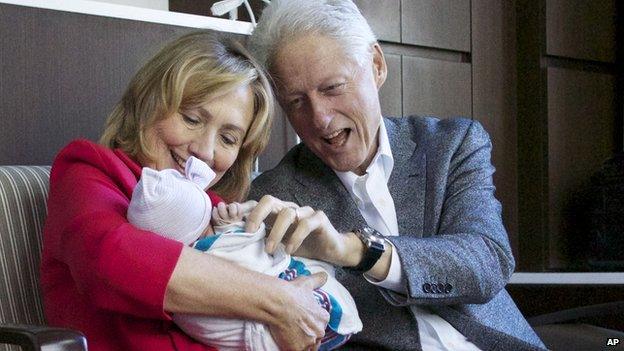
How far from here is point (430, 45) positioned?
12.1ft

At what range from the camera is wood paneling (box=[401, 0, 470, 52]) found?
360 centimetres

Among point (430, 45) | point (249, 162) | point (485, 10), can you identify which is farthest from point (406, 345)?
point (485, 10)

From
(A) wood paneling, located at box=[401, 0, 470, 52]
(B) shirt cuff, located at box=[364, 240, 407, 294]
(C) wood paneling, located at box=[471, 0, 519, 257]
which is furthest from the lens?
(C) wood paneling, located at box=[471, 0, 519, 257]

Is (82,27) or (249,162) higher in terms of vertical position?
(82,27)

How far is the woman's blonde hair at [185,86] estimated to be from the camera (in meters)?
1.54

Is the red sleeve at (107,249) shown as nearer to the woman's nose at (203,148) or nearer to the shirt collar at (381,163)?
the woman's nose at (203,148)

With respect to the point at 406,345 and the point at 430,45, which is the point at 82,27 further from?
the point at 430,45

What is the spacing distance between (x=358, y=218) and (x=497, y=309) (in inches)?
13.1

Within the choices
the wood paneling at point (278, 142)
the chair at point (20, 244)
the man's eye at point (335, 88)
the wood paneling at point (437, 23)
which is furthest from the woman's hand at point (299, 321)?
the wood paneling at point (437, 23)

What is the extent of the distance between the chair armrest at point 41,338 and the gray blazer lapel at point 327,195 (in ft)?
2.72

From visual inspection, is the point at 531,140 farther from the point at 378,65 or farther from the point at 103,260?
the point at 103,260

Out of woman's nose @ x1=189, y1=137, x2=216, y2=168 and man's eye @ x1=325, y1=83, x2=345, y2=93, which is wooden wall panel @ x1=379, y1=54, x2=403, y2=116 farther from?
woman's nose @ x1=189, y1=137, x2=216, y2=168

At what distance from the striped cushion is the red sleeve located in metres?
0.20

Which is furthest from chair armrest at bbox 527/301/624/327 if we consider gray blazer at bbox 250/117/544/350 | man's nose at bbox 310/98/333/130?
man's nose at bbox 310/98/333/130
